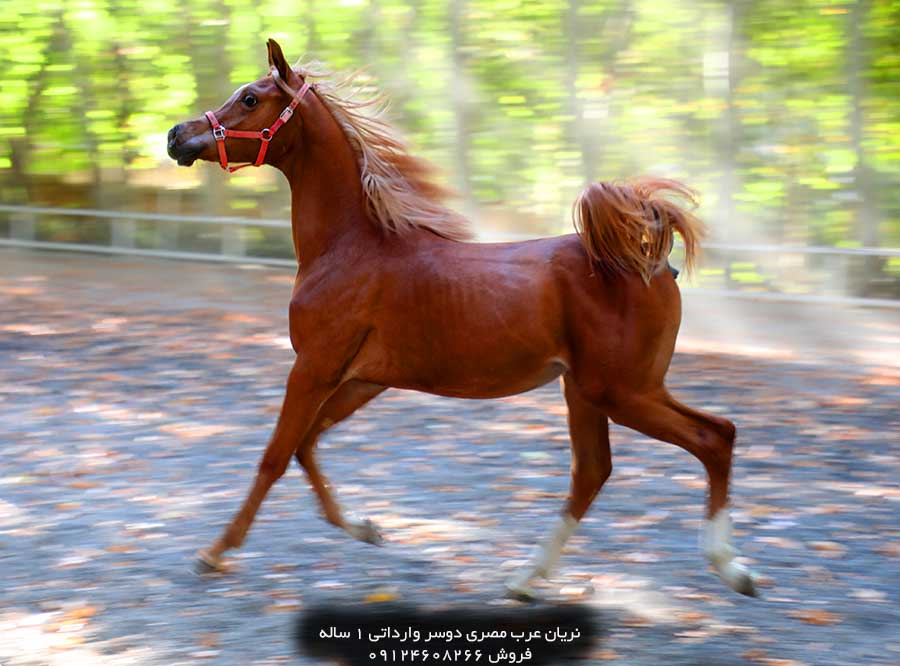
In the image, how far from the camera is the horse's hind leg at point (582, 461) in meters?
4.85

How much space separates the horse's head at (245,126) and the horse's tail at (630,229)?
1.32 m

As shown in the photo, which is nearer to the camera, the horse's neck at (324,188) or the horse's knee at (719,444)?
the horse's knee at (719,444)

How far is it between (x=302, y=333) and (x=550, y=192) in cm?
672

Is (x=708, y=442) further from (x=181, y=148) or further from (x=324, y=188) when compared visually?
(x=181, y=148)

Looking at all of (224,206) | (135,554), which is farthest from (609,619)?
(224,206)

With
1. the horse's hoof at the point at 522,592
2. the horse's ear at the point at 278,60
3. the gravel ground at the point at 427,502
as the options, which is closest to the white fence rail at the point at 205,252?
the gravel ground at the point at 427,502

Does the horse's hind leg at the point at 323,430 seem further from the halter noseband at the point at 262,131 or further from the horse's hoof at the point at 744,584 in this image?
the horse's hoof at the point at 744,584

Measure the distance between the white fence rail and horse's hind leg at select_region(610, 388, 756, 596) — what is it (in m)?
5.87

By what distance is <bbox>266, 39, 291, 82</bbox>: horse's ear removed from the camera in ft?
15.7

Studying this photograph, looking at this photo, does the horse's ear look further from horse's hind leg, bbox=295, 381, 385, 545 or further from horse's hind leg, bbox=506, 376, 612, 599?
horse's hind leg, bbox=506, 376, 612, 599

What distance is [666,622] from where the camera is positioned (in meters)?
4.44

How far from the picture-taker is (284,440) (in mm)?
4902

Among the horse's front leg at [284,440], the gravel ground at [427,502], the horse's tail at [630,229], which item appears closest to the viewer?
the gravel ground at [427,502]

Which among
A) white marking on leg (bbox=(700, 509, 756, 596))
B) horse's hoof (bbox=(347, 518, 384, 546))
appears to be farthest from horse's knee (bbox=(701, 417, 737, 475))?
horse's hoof (bbox=(347, 518, 384, 546))
